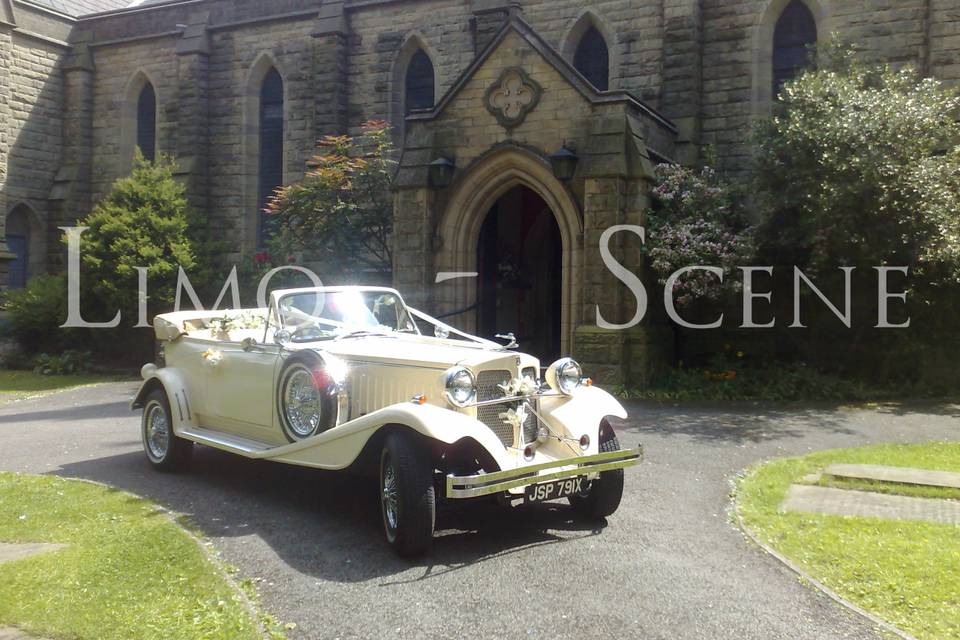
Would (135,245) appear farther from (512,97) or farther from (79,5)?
(79,5)

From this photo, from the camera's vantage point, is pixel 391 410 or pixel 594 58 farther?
pixel 594 58

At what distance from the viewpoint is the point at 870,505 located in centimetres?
680

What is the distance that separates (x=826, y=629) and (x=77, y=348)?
19.2 m

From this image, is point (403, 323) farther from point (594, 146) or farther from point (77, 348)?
point (77, 348)

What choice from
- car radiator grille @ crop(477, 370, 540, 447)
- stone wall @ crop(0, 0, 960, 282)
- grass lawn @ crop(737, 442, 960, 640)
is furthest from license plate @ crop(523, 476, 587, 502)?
stone wall @ crop(0, 0, 960, 282)

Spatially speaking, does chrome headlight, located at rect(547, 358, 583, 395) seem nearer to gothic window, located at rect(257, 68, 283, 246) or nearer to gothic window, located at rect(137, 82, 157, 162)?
gothic window, located at rect(257, 68, 283, 246)

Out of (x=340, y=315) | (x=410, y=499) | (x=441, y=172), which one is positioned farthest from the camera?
(x=441, y=172)

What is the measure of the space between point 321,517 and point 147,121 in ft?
71.2

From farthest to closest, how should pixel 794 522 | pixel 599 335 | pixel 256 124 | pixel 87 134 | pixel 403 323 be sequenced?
pixel 87 134, pixel 256 124, pixel 599 335, pixel 403 323, pixel 794 522

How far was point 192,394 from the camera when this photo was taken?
8195mm

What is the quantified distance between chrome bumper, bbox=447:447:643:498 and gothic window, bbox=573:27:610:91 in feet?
45.1

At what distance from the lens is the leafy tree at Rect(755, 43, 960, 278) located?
11859 millimetres

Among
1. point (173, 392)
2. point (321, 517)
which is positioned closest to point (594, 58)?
point (173, 392)

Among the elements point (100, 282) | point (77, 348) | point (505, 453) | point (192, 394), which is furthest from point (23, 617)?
point (77, 348)
